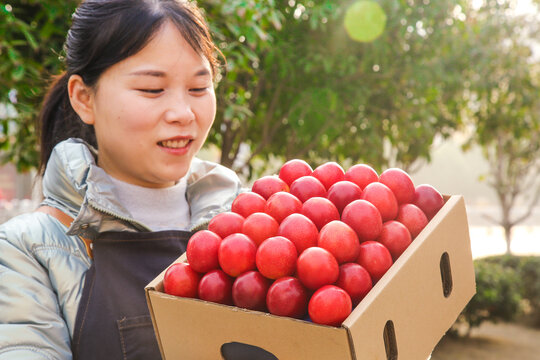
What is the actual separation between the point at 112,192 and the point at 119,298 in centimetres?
33

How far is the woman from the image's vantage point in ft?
4.80

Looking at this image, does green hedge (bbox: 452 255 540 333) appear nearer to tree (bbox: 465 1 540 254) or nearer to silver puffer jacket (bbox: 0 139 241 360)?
tree (bbox: 465 1 540 254)

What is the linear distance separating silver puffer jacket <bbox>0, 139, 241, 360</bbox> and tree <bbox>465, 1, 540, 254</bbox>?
470 centimetres

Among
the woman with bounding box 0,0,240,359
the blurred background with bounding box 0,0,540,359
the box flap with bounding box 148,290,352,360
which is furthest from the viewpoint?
the blurred background with bounding box 0,0,540,359

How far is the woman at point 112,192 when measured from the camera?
57.6 inches

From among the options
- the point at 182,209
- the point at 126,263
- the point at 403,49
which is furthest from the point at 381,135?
the point at 126,263

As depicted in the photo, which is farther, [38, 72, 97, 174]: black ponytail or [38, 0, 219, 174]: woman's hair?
[38, 72, 97, 174]: black ponytail

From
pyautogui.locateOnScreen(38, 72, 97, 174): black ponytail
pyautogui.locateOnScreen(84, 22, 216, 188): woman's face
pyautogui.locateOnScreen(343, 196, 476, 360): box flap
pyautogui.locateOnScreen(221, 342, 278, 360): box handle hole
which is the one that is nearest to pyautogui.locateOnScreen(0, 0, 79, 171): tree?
pyautogui.locateOnScreen(38, 72, 97, 174): black ponytail

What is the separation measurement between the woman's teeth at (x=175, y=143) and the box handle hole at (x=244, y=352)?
0.68 meters

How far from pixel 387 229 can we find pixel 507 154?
326 inches

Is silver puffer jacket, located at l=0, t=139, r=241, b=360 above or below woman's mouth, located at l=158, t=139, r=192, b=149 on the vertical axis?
below

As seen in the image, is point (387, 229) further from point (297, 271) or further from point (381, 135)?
point (381, 135)

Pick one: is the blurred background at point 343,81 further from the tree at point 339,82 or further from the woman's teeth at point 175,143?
the woman's teeth at point 175,143

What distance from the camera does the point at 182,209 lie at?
190 centimetres
